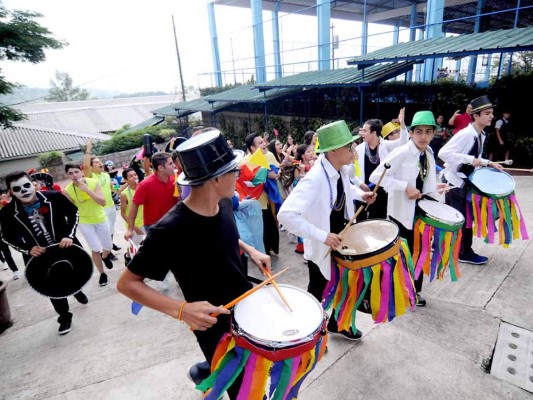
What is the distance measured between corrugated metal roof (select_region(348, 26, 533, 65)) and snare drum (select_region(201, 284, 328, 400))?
25.2 feet

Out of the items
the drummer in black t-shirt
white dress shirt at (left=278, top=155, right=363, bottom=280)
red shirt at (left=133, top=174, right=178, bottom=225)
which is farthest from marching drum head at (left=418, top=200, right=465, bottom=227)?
red shirt at (left=133, top=174, right=178, bottom=225)

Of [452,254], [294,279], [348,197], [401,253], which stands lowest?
[294,279]

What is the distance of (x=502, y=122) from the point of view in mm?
8422

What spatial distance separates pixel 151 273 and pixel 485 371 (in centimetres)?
253

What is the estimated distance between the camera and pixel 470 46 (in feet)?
24.4

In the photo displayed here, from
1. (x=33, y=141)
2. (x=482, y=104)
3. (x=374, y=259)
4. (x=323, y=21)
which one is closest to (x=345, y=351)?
(x=374, y=259)

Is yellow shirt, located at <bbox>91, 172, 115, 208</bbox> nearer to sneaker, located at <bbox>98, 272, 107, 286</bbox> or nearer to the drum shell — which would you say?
sneaker, located at <bbox>98, 272, 107, 286</bbox>

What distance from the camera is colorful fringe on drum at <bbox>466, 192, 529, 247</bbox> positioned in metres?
3.64

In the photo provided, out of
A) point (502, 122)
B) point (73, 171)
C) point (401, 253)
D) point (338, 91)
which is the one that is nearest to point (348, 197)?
point (401, 253)

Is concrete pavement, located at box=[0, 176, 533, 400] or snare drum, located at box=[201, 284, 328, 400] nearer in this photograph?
snare drum, located at box=[201, 284, 328, 400]

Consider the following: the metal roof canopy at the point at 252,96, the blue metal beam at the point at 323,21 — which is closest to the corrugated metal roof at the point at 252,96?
the metal roof canopy at the point at 252,96

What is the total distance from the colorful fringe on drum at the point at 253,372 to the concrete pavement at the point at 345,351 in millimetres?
861

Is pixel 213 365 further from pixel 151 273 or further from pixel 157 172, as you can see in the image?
pixel 157 172

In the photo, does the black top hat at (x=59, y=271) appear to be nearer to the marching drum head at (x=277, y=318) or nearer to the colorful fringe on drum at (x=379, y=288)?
the marching drum head at (x=277, y=318)
